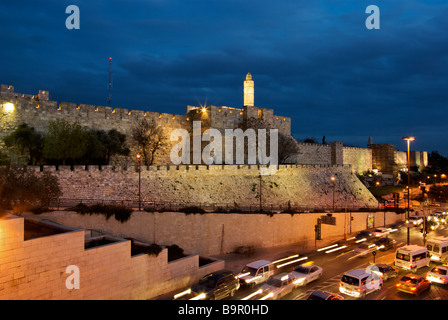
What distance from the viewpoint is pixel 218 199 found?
25797mm

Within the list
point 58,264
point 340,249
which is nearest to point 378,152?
point 340,249

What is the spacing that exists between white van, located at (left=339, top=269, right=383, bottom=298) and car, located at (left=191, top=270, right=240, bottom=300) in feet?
14.5

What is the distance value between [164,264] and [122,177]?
1080 cm

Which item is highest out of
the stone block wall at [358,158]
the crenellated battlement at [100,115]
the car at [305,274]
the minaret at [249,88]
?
the minaret at [249,88]

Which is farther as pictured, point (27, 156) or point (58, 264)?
point (27, 156)

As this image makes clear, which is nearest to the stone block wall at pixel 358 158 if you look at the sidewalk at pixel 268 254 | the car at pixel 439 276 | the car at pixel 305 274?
the sidewalk at pixel 268 254

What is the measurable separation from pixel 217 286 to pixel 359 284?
5.61 metres

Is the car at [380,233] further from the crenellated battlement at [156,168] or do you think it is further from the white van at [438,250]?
the crenellated battlement at [156,168]

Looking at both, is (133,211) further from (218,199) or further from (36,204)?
(218,199)

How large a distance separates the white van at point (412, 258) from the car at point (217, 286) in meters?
8.83

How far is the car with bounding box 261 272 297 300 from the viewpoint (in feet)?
→ 38.8

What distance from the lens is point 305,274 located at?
45.7 feet

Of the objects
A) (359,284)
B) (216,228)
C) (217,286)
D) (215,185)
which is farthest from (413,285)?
(215,185)

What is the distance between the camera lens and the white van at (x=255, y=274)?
44.6 ft
